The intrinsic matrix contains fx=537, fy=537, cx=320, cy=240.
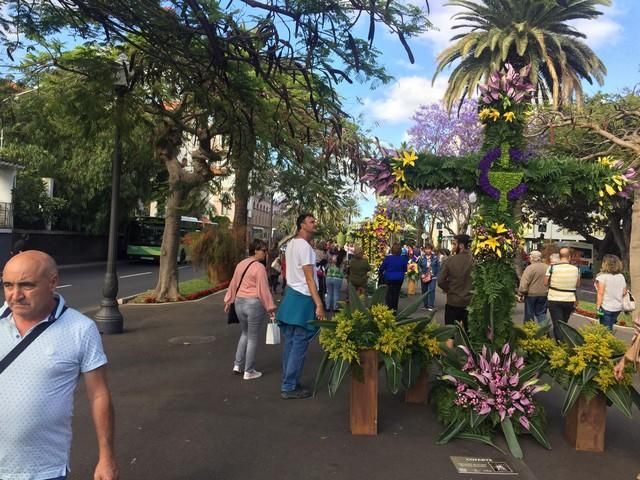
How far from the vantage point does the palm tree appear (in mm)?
24297

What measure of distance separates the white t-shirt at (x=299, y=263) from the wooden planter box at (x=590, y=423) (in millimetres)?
2754

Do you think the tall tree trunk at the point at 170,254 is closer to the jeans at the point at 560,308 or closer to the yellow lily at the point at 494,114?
the jeans at the point at 560,308

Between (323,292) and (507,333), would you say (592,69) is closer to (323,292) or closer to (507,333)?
(323,292)

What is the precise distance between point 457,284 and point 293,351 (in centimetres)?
277

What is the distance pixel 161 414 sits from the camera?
516 cm

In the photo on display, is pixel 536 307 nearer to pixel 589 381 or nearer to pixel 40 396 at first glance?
pixel 589 381

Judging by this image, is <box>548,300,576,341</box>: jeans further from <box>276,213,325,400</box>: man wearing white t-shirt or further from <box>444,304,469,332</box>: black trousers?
<box>276,213,325,400</box>: man wearing white t-shirt

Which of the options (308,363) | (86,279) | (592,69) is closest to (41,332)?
(308,363)

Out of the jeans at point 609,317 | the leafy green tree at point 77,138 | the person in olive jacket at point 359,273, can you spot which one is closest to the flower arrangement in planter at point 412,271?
the person in olive jacket at point 359,273

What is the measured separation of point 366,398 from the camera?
15.4 feet

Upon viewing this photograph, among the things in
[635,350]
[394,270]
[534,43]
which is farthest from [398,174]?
[534,43]

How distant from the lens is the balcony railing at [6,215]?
25828 millimetres

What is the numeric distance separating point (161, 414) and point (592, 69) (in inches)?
1046

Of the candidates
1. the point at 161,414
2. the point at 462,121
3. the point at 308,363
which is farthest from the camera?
the point at 462,121
